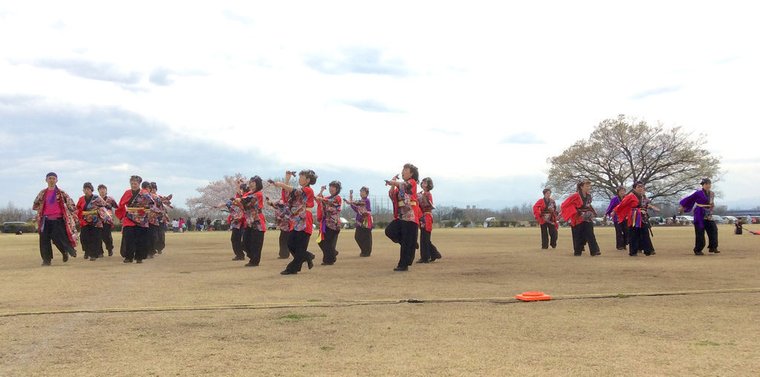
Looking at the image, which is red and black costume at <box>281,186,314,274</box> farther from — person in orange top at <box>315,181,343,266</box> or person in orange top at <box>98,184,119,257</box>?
person in orange top at <box>98,184,119,257</box>

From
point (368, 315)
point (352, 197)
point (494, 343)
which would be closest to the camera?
point (494, 343)

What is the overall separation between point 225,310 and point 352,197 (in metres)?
9.37

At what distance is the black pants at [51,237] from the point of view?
1188 cm

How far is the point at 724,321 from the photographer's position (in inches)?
201

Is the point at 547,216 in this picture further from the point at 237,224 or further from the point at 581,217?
the point at 237,224

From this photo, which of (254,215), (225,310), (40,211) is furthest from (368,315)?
(40,211)

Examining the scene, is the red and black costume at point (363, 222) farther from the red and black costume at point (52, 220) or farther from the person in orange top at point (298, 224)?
the red and black costume at point (52, 220)

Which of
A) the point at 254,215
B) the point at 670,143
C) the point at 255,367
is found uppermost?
the point at 670,143

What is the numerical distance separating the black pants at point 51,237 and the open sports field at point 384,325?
122 inches

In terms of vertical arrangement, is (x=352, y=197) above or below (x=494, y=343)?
above

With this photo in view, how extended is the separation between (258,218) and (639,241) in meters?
8.10

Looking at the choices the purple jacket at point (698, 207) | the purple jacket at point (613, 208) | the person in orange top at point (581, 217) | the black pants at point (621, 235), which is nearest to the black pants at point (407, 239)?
the person in orange top at point (581, 217)

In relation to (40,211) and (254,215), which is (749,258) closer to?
(254,215)

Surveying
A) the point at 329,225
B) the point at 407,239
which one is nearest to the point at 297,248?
the point at 407,239
